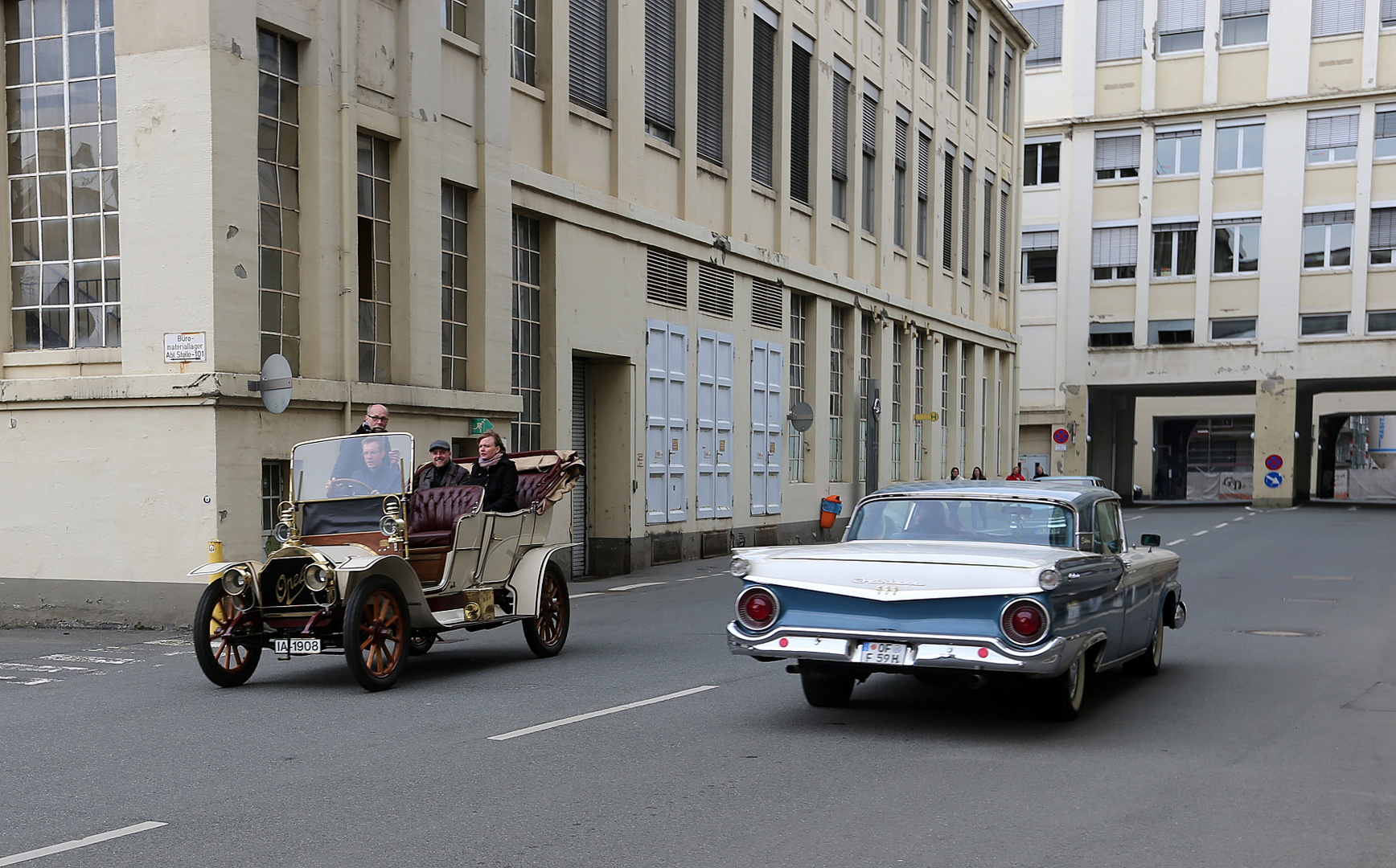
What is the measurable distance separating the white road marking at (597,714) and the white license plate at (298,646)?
84.5 inches

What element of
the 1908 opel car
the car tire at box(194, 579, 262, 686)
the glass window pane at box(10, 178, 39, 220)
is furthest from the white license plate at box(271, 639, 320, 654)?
the glass window pane at box(10, 178, 39, 220)

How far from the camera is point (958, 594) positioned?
755 cm

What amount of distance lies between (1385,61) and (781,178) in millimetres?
31515

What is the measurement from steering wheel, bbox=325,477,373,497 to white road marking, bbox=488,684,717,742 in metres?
2.82

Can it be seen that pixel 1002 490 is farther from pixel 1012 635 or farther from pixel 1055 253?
pixel 1055 253

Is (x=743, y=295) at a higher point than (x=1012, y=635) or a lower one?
higher

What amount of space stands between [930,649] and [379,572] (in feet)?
13.5

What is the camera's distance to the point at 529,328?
67.3 ft

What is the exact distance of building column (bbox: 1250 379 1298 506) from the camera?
5062 centimetres

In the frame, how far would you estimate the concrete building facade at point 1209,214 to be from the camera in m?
49.8

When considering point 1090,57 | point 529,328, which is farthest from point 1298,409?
point 529,328

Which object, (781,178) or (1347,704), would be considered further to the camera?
(781,178)

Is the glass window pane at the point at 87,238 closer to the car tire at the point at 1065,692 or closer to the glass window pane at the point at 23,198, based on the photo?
the glass window pane at the point at 23,198

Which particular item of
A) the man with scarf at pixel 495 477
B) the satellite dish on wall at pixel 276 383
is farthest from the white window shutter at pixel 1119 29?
the man with scarf at pixel 495 477
